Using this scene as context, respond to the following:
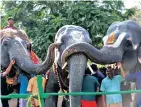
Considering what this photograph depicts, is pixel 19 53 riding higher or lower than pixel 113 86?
higher

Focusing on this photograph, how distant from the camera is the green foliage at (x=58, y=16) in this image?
11.1m

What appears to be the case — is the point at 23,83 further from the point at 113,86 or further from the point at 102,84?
the point at 113,86

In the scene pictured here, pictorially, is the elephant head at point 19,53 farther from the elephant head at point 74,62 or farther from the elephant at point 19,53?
the elephant head at point 74,62

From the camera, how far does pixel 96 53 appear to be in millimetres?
4367

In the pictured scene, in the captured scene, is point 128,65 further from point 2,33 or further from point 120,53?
point 2,33

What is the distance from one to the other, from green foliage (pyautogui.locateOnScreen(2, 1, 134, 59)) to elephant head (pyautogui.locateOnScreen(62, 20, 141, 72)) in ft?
17.2

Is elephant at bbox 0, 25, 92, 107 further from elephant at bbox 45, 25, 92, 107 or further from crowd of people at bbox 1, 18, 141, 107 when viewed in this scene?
crowd of people at bbox 1, 18, 141, 107

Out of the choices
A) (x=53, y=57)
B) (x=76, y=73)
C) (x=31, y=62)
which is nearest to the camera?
(x=76, y=73)

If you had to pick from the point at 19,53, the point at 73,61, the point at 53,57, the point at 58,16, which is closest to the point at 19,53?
the point at 19,53

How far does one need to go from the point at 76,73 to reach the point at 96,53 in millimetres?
322

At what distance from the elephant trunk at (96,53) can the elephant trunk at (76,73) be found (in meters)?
0.07

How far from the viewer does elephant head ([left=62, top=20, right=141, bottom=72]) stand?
4.30 meters

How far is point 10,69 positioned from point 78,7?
6492 mm

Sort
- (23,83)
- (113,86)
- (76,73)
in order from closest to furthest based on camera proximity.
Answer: (76,73)
(113,86)
(23,83)
